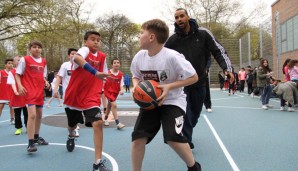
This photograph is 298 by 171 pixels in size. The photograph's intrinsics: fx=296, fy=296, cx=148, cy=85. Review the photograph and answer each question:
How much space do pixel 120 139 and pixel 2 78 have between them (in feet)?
16.0

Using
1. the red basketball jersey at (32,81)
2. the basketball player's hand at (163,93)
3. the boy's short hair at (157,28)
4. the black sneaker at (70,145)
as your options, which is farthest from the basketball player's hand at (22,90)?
the basketball player's hand at (163,93)

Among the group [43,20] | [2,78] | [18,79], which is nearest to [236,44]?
[43,20]

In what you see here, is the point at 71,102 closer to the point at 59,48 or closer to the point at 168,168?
the point at 168,168

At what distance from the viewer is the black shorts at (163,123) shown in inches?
119

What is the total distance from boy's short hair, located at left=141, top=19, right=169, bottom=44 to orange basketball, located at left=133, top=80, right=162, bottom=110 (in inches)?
20.1

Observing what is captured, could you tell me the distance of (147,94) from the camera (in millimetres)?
2916

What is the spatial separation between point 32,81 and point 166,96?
3.36 metres

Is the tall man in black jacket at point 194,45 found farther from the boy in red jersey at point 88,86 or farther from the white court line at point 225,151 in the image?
the boy in red jersey at point 88,86

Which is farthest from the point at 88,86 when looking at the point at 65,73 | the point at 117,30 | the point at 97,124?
the point at 117,30

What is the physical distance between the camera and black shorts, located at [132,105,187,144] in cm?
302

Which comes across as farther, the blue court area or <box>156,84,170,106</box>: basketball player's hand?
the blue court area

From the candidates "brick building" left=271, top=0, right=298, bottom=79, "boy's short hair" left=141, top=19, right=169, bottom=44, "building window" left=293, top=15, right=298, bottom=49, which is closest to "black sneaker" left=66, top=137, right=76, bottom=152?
"boy's short hair" left=141, top=19, right=169, bottom=44

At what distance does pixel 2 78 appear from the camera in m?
8.86

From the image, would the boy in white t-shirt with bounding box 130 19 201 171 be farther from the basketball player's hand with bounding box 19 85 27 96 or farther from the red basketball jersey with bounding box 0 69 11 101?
the red basketball jersey with bounding box 0 69 11 101
